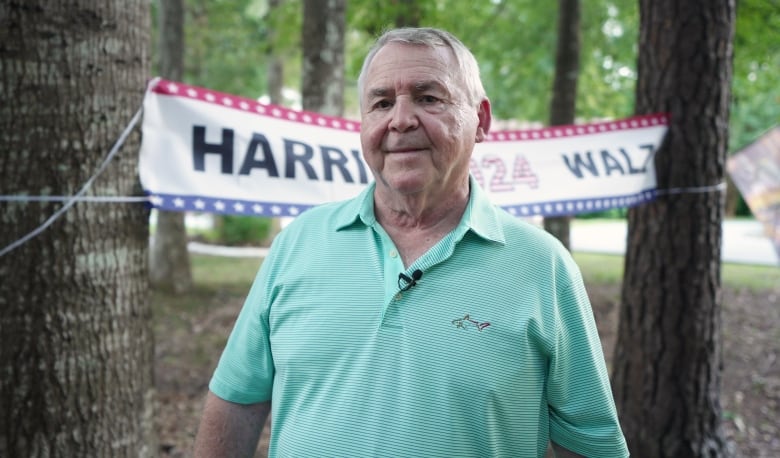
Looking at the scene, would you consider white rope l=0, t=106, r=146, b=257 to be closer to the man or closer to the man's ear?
the man

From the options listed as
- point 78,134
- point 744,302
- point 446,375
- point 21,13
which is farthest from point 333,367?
point 744,302

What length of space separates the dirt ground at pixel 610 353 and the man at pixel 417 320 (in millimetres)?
2902

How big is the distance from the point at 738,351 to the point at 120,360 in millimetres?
7016

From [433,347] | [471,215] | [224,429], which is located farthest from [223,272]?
[433,347]

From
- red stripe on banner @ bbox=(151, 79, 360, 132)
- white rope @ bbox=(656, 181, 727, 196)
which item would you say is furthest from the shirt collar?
white rope @ bbox=(656, 181, 727, 196)

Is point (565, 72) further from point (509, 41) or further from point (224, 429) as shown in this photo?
point (224, 429)

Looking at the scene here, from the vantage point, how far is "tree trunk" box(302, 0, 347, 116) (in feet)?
19.0

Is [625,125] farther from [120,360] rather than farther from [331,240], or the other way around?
[120,360]

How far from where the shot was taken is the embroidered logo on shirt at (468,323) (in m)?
1.66

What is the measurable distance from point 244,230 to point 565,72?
11.7 metres

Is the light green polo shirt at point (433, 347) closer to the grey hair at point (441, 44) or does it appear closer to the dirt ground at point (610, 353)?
the grey hair at point (441, 44)

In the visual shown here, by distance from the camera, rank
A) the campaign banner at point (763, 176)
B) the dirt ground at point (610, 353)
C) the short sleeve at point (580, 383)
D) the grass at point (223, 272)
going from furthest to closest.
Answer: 1. the grass at point (223, 272)
2. the dirt ground at point (610, 353)
3. the campaign banner at point (763, 176)
4. the short sleeve at point (580, 383)

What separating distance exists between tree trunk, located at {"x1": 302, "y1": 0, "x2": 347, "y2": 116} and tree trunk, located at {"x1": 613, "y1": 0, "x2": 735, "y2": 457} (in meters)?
2.79

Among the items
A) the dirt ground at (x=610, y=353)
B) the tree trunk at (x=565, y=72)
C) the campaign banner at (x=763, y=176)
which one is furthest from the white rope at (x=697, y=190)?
the tree trunk at (x=565, y=72)
